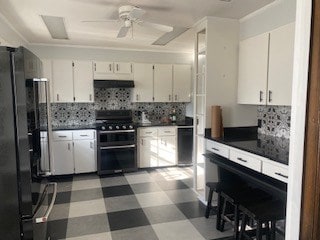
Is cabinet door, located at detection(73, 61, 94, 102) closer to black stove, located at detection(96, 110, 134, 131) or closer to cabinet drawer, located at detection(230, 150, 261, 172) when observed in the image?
black stove, located at detection(96, 110, 134, 131)

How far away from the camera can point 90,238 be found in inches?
102

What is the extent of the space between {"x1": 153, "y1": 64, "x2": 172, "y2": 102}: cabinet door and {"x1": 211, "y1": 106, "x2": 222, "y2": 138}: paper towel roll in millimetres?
2130

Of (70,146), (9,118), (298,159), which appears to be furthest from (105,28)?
(298,159)

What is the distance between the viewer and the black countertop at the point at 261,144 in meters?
2.26

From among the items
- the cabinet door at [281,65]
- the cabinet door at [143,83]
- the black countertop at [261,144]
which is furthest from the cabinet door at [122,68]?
the cabinet door at [281,65]

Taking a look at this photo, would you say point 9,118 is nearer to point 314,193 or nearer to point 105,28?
point 314,193

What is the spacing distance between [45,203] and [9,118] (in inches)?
31.5

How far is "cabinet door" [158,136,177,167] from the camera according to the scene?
499 cm

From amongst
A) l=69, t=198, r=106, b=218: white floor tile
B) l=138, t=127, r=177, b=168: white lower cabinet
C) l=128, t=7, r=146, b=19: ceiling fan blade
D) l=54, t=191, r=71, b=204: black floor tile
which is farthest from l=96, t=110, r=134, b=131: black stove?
l=128, t=7, r=146, b=19: ceiling fan blade

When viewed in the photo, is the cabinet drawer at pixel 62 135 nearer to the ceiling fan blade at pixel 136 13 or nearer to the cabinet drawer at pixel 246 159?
the ceiling fan blade at pixel 136 13

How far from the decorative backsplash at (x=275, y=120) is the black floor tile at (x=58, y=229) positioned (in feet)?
8.91

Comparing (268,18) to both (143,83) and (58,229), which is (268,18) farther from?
(58,229)

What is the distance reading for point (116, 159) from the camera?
468cm

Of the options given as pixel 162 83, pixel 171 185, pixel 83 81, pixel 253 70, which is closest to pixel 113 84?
pixel 83 81
